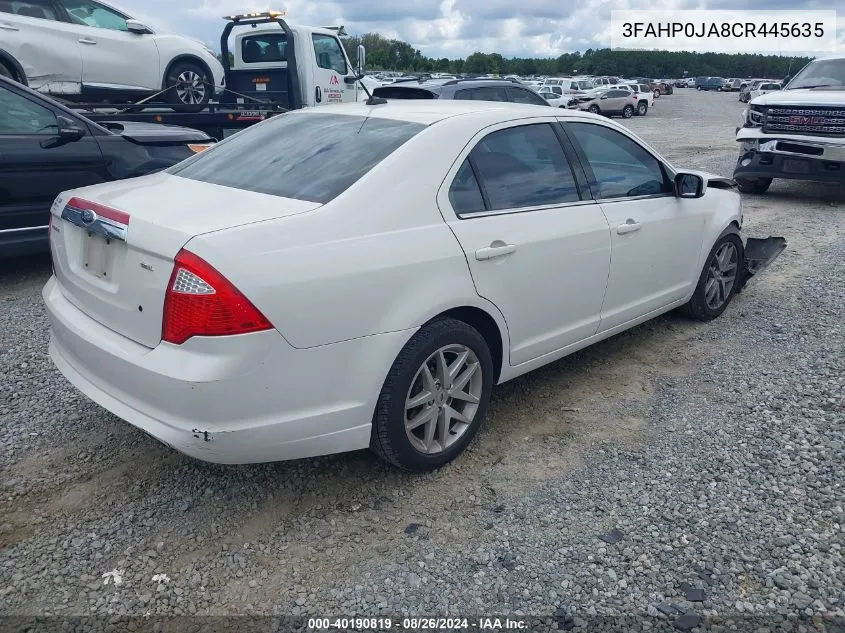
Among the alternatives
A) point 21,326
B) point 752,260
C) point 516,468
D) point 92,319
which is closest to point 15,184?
point 21,326

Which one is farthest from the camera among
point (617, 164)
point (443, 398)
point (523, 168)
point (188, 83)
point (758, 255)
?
point (188, 83)

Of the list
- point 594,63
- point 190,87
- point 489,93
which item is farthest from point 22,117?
point 594,63

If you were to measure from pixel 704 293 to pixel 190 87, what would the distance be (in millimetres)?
8030

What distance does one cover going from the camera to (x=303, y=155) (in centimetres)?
328

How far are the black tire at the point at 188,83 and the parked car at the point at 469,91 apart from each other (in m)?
2.58

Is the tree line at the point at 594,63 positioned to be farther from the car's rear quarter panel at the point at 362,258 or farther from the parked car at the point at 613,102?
the car's rear quarter panel at the point at 362,258

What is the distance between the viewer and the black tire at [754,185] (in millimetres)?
10398

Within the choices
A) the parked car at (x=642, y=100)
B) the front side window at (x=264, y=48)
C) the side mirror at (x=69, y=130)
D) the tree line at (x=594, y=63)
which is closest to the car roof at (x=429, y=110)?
the side mirror at (x=69, y=130)

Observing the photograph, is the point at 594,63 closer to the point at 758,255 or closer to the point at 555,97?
the point at 555,97

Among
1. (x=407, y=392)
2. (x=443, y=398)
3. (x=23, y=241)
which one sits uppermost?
(x=23, y=241)

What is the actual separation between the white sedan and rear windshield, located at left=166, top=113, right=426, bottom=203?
0.01m

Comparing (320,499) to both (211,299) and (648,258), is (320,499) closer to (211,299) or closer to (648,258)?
(211,299)

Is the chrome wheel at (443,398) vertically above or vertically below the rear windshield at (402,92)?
below

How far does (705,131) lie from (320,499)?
22.4 metres
